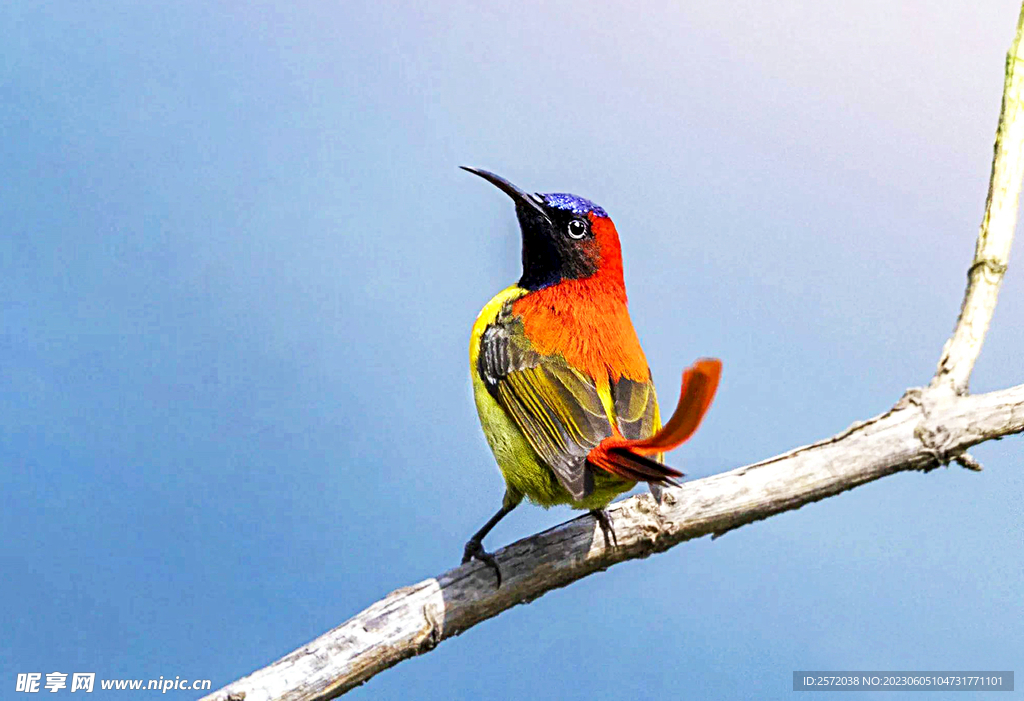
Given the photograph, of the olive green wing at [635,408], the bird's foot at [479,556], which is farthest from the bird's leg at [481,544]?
the olive green wing at [635,408]

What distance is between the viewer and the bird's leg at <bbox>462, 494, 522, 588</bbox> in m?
3.89

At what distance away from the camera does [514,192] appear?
14.3ft

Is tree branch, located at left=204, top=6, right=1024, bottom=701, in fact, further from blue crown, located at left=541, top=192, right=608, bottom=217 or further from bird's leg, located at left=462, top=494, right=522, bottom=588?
blue crown, located at left=541, top=192, right=608, bottom=217

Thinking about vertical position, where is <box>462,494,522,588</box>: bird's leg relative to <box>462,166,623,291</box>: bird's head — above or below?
below

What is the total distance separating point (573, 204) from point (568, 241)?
0.52ft

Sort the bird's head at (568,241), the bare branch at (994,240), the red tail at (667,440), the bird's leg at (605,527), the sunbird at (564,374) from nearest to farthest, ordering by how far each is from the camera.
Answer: the red tail at (667,440), the sunbird at (564,374), the bare branch at (994,240), the bird's leg at (605,527), the bird's head at (568,241)

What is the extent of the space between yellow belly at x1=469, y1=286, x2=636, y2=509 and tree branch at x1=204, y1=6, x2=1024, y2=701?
25 centimetres

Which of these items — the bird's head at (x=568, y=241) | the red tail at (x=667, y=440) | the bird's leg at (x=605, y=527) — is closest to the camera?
the red tail at (x=667, y=440)

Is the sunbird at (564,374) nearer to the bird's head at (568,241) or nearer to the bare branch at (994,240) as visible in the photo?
the bird's head at (568,241)

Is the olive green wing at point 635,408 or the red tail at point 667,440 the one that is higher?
the olive green wing at point 635,408

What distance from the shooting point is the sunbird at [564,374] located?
344 cm

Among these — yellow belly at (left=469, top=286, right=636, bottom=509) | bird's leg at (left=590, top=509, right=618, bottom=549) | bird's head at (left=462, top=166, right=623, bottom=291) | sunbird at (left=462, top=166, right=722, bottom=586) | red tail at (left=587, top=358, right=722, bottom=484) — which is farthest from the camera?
bird's head at (left=462, top=166, right=623, bottom=291)

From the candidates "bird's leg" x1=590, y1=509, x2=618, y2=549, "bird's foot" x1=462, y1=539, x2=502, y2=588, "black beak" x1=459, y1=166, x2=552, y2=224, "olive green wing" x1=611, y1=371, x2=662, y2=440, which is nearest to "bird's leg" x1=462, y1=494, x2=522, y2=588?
"bird's foot" x1=462, y1=539, x2=502, y2=588

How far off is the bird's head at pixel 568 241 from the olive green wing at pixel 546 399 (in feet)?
1.01
